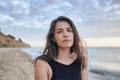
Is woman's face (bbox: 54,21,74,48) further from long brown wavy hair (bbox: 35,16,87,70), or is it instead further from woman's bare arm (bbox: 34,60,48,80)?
woman's bare arm (bbox: 34,60,48,80)

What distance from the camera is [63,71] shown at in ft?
6.26

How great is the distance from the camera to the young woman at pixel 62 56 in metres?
1.88

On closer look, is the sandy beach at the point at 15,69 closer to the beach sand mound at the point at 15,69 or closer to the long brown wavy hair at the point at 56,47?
the beach sand mound at the point at 15,69

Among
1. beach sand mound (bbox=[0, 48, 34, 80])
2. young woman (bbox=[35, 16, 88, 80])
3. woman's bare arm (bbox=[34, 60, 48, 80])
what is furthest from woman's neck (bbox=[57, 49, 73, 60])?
beach sand mound (bbox=[0, 48, 34, 80])

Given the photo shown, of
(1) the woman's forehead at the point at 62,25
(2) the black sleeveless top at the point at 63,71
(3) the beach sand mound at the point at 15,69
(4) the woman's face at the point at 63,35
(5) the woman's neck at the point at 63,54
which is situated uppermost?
(1) the woman's forehead at the point at 62,25

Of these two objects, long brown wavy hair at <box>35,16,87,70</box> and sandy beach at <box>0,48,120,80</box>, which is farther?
sandy beach at <box>0,48,120,80</box>

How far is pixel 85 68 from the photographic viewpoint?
2.05 m

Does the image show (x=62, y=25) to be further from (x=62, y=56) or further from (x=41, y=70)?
(x=41, y=70)

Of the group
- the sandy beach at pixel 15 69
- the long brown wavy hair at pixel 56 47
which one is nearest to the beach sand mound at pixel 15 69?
the sandy beach at pixel 15 69

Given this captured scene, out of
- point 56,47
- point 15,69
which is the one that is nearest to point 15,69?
point 15,69

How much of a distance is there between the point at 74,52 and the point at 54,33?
198 mm

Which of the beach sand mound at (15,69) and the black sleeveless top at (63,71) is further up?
the black sleeveless top at (63,71)

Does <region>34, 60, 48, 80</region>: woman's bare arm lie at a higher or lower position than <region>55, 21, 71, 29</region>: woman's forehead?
lower

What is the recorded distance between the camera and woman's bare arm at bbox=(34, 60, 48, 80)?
1.86 metres
